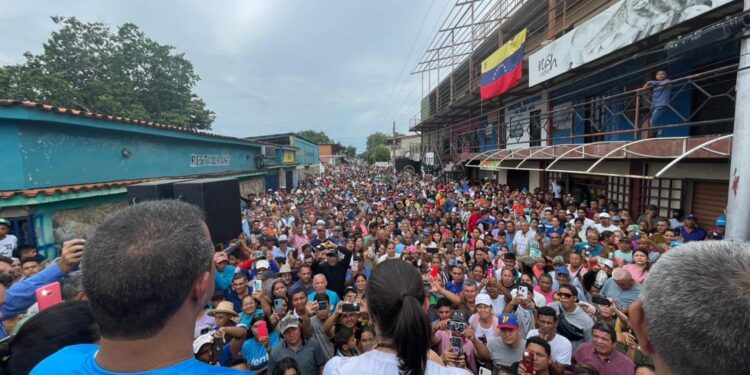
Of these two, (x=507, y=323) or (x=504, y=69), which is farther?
(x=504, y=69)

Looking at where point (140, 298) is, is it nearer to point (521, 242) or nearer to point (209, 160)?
point (521, 242)

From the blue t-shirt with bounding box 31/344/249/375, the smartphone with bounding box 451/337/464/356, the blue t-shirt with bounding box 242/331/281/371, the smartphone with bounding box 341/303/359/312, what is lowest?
the blue t-shirt with bounding box 242/331/281/371

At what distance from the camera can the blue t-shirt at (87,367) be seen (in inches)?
38.8

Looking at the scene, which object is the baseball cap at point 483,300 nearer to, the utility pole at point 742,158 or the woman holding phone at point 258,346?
the woman holding phone at point 258,346

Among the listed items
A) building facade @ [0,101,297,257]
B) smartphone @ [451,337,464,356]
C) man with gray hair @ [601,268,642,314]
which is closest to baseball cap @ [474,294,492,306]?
smartphone @ [451,337,464,356]

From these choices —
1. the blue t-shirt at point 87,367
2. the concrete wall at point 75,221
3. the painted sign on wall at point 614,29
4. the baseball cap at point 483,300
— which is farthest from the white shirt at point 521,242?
the concrete wall at point 75,221

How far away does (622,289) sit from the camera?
13.5ft

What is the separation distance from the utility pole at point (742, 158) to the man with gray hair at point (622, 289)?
6.02 feet

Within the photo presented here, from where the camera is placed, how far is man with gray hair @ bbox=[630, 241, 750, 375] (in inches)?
31.2

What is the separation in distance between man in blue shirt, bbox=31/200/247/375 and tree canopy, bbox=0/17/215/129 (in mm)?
28327

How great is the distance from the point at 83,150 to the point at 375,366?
9.64m

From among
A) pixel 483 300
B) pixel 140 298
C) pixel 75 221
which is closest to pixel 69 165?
pixel 75 221

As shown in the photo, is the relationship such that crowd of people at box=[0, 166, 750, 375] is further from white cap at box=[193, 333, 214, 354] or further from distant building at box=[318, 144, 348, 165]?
distant building at box=[318, 144, 348, 165]

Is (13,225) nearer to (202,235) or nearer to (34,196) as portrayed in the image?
(34,196)
